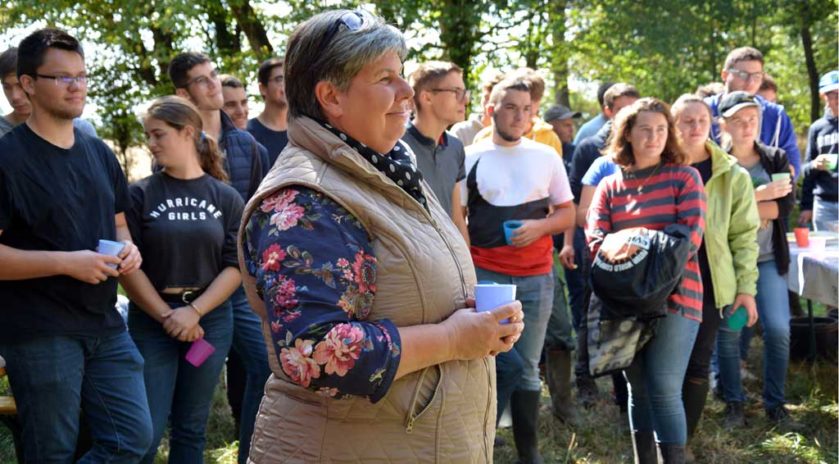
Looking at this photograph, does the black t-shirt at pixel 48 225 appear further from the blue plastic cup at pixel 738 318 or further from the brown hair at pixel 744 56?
the brown hair at pixel 744 56

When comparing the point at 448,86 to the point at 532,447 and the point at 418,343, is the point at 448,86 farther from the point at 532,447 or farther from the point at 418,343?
the point at 418,343

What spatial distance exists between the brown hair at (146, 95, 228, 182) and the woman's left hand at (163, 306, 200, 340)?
651 millimetres

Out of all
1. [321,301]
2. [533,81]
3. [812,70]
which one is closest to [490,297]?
[321,301]

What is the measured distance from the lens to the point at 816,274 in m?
5.41

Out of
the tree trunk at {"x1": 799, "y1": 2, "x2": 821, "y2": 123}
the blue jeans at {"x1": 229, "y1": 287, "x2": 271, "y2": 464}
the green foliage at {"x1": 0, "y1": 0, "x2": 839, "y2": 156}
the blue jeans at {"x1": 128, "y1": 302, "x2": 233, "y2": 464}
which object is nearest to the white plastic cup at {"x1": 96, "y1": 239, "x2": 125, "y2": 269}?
the blue jeans at {"x1": 128, "y1": 302, "x2": 233, "y2": 464}

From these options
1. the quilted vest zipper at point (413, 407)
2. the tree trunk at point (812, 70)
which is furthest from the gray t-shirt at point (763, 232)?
the tree trunk at point (812, 70)

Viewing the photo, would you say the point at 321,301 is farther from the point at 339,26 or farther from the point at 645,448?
the point at 645,448

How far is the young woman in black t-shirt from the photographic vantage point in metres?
3.79

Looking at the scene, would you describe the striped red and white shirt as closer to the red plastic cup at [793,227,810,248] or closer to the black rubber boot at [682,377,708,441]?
the black rubber boot at [682,377,708,441]

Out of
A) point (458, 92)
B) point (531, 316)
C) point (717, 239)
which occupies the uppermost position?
point (458, 92)

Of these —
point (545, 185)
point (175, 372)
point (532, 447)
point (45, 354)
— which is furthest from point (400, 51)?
point (532, 447)

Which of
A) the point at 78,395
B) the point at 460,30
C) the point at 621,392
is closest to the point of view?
the point at 78,395

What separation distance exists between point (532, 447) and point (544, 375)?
1.72 metres

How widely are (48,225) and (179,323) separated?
804 millimetres
